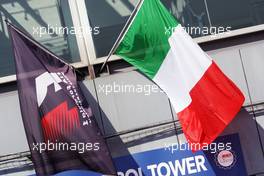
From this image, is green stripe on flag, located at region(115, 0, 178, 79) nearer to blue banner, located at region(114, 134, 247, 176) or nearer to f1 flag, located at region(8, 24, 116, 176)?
f1 flag, located at region(8, 24, 116, 176)

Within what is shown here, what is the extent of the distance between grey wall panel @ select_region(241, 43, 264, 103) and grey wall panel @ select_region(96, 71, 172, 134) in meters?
1.39

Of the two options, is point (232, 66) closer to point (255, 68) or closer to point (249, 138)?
point (255, 68)

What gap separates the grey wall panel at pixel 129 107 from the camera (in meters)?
8.41

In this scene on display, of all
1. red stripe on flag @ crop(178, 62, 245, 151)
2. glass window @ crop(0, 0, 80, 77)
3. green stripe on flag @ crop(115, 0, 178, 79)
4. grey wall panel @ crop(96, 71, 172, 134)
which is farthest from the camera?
glass window @ crop(0, 0, 80, 77)

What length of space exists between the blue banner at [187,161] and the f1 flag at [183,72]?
2.45ft

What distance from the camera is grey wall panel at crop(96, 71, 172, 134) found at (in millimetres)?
8406

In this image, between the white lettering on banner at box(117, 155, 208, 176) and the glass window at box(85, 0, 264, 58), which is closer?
the white lettering on banner at box(117, 155, 208, 176)

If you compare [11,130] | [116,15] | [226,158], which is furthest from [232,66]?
[11,130]

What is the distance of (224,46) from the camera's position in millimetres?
8773

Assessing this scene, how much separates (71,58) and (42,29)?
0.68 m

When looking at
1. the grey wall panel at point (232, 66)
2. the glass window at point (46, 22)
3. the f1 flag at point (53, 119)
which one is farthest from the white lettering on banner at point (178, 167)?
the glass window at point (46, 22)
